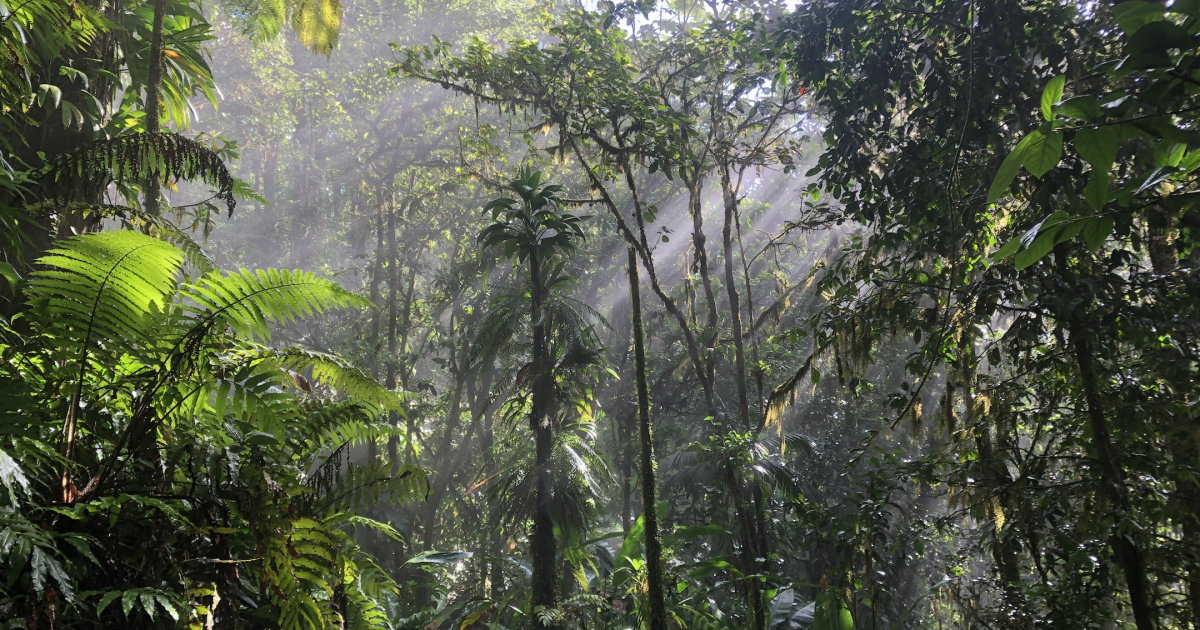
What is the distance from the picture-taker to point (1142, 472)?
2.50 metres

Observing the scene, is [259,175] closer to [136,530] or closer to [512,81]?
[512,81]

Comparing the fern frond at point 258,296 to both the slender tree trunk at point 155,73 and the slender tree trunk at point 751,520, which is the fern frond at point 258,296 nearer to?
the slender tree trunk at point 155,73

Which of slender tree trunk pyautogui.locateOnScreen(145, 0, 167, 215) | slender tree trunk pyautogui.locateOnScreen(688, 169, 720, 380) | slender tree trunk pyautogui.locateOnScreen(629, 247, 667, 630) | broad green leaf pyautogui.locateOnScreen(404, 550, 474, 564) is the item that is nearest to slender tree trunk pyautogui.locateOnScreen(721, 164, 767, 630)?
slender tree trunk pyautogui.locateOnScreen(688, 169, 720, 380)

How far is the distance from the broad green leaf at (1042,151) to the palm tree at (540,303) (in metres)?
3.36

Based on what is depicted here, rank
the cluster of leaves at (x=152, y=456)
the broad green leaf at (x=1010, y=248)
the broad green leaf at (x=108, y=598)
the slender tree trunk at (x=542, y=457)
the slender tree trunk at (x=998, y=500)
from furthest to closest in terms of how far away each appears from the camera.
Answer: the slender tree trunk at (x=542, y=457) → the slender tree trunk at (x=998, y=500) → the cluster of leaves at (x=152, y=456) → the broad green leaf at (x=108, y=598) → the broad green leaf at (x=1010, y=248)

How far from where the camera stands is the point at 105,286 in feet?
5.28

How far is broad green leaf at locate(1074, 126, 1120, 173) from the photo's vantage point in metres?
0.73

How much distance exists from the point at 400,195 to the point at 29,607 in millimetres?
12217

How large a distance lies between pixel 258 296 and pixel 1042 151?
1954mm

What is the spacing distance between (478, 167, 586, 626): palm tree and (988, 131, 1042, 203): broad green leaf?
11.0ft

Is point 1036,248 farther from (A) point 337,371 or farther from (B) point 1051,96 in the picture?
(A) point 337,371

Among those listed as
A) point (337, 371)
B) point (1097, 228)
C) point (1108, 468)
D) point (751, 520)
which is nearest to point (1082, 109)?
point (1097, 228)

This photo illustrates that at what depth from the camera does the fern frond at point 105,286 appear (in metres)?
1.56

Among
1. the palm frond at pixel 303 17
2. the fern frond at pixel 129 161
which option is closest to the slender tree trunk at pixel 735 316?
the palm frond at pixel 303 17
